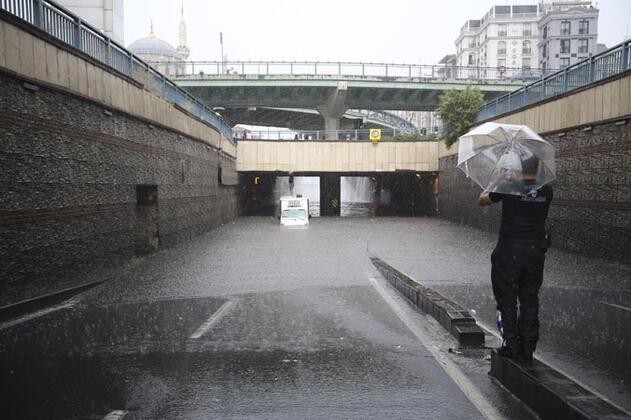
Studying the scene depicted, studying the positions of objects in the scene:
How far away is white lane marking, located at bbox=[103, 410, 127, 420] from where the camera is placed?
4551mm

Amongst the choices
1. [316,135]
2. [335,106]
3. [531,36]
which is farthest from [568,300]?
[531,36]

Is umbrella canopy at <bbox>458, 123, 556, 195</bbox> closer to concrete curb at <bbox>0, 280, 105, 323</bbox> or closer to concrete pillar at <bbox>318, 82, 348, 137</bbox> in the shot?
concrete curb at <bbox>0, 280, 105, 323</bbox>

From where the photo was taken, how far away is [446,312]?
7816mm

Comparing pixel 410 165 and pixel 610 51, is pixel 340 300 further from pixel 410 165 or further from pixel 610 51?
pixel 410 165

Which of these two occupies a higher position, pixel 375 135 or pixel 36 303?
pixel 375 135

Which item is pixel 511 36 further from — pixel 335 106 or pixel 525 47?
pixel 335 106

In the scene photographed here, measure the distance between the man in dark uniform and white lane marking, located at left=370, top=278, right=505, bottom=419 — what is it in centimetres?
55

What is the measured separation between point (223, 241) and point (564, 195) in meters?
13.2

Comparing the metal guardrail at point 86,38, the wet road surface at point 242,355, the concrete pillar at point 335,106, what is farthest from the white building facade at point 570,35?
the wet road surface at point 242,355

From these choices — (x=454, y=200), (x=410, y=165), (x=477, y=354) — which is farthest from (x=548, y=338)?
(x=410, y=165)

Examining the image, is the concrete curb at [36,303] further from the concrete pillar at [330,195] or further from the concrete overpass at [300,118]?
the concrete overpass at [300,118]

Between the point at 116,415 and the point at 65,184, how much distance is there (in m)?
7.58

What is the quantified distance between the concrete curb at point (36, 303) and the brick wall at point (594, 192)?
13.8m

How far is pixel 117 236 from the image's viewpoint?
46.0ft
